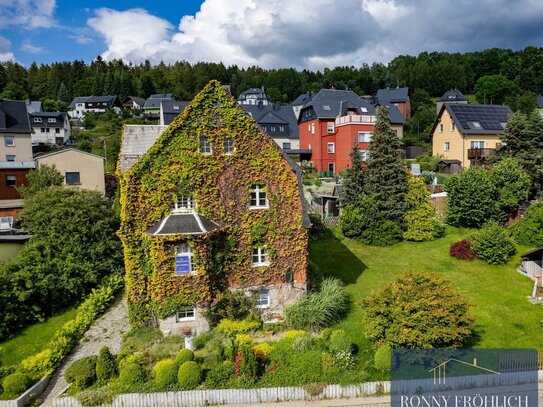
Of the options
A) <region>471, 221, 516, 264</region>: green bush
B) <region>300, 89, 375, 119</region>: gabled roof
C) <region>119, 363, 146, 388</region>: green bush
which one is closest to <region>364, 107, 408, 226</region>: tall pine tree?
<region>471, 221, 516, 264</region>: green bush

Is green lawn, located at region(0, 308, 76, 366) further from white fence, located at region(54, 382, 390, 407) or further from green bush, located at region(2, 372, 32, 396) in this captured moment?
white fence, located at region(54, 382, 390, 407)

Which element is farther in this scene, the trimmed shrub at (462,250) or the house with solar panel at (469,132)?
the house with solar panel at (469,132)

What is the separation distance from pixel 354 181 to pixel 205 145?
17.1m

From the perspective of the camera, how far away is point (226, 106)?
2031 cm

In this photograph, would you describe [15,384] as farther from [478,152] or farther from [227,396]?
[478,152]

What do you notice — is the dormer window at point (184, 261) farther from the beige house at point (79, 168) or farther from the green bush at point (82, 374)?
the beige house at point (79, 168)

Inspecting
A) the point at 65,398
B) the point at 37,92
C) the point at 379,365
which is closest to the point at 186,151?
the point at 65,398

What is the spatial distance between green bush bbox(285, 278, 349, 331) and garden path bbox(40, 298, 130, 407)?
29.4 ft

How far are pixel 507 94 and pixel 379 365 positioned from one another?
4321 inches

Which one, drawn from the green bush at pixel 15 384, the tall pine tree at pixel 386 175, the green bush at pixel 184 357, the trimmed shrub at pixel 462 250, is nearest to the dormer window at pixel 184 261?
the green bush at pixel 184 357

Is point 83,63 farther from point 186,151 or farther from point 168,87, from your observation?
point 186,151

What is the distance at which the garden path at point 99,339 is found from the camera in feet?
54.4

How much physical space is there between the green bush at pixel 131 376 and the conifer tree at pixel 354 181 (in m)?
22.5

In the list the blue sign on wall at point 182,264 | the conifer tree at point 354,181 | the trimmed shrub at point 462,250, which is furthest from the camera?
the conifer tree at point 354,181
